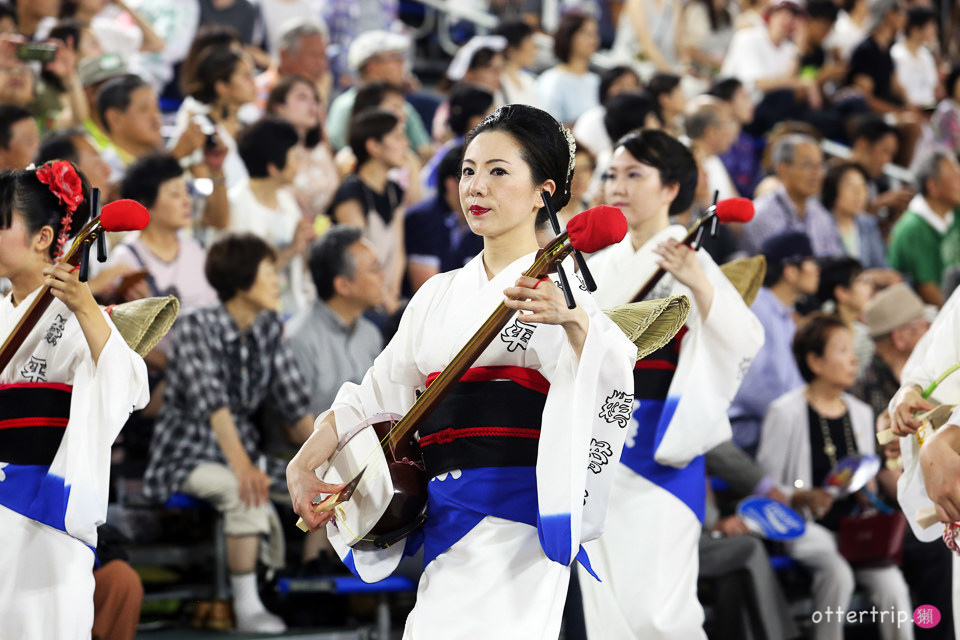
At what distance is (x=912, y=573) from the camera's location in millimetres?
6098

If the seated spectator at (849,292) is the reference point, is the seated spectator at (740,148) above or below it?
above

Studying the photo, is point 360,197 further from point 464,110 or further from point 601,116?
point 601,116

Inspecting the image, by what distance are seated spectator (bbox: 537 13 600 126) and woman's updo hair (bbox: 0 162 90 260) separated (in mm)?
6131

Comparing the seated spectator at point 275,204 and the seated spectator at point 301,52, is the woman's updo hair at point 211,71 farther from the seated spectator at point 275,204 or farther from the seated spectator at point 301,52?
the seated spectator at point 301,52

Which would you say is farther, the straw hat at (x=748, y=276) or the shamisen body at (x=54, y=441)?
the straw hat at (x=748, y=276)

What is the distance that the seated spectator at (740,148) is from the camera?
9695 mm

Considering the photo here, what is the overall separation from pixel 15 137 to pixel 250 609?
7.99ft

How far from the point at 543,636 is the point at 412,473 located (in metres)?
0.53

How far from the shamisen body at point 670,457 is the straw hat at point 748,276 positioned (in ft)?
0.94

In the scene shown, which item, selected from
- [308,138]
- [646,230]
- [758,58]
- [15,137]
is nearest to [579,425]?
[646,230]

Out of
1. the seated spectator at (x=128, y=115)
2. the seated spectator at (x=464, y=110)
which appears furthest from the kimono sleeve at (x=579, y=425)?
the seated spectator at (x=464, y=110)

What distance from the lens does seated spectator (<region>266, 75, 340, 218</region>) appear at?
731cm

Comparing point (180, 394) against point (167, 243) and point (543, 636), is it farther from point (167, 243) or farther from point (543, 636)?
point (543, 636)

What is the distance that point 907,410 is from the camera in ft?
12.1
